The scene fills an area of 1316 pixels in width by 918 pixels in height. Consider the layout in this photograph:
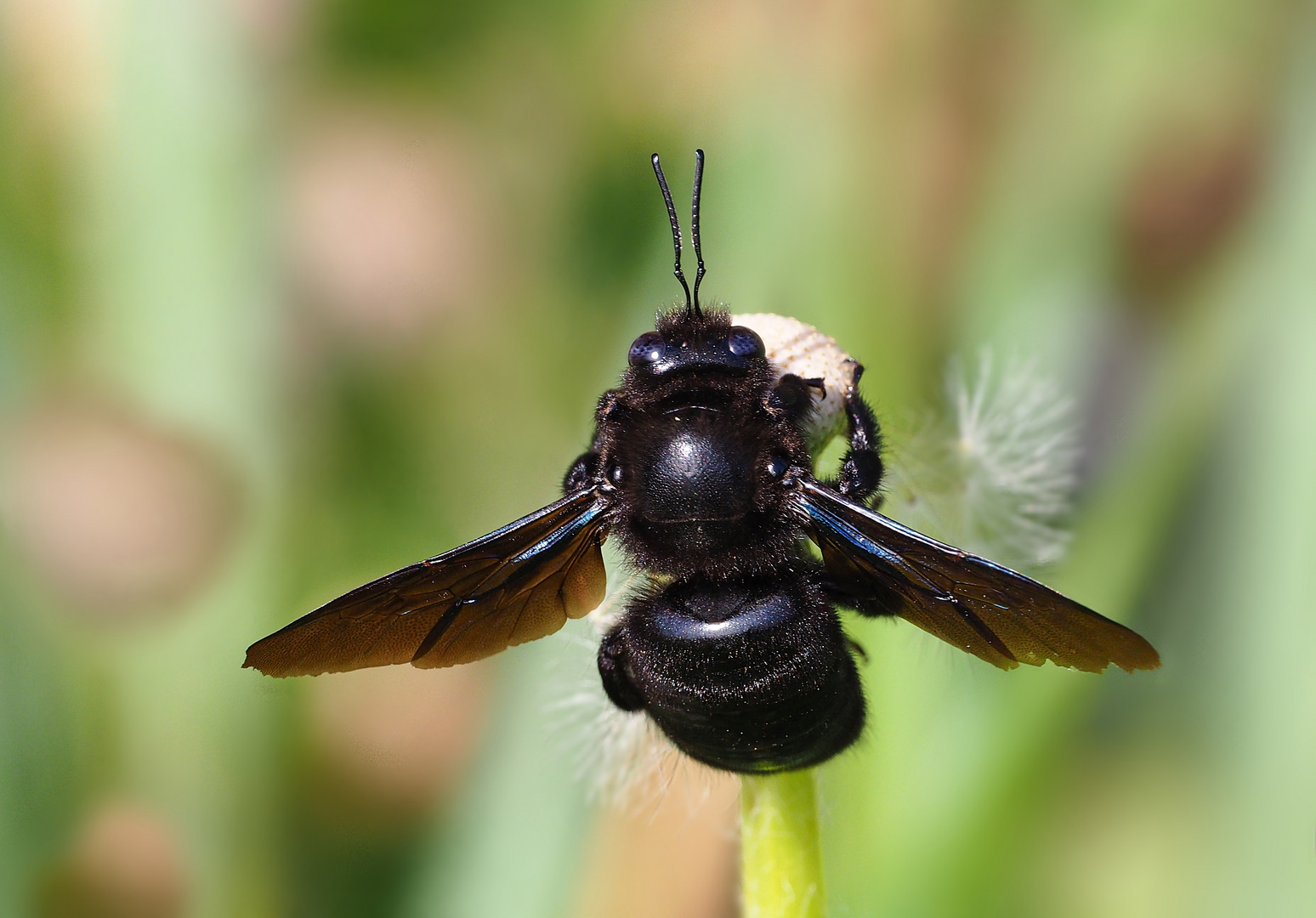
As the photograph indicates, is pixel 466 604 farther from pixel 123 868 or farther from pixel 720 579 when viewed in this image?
pixel 123 868

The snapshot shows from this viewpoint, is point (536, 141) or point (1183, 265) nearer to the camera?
point (1183, 265)

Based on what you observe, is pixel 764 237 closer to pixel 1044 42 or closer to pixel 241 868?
pixel 1044 42

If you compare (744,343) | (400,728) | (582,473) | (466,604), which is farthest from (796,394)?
(400,728)

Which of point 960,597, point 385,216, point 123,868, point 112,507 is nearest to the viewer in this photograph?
point 960,597

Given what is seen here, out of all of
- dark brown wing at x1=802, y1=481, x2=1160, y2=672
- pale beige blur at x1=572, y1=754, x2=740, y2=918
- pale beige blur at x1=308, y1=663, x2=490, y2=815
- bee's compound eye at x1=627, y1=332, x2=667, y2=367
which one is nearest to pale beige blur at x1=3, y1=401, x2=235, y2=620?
pale beige blur at x1=308, y1=663, x2=490, y2=815

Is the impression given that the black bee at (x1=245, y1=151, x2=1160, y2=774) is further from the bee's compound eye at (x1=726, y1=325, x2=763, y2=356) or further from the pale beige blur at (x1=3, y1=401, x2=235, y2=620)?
the pale beige blur at (x1=3, y1=401, x2=235, y2=620)

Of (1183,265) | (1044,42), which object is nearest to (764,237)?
(1044,42)
